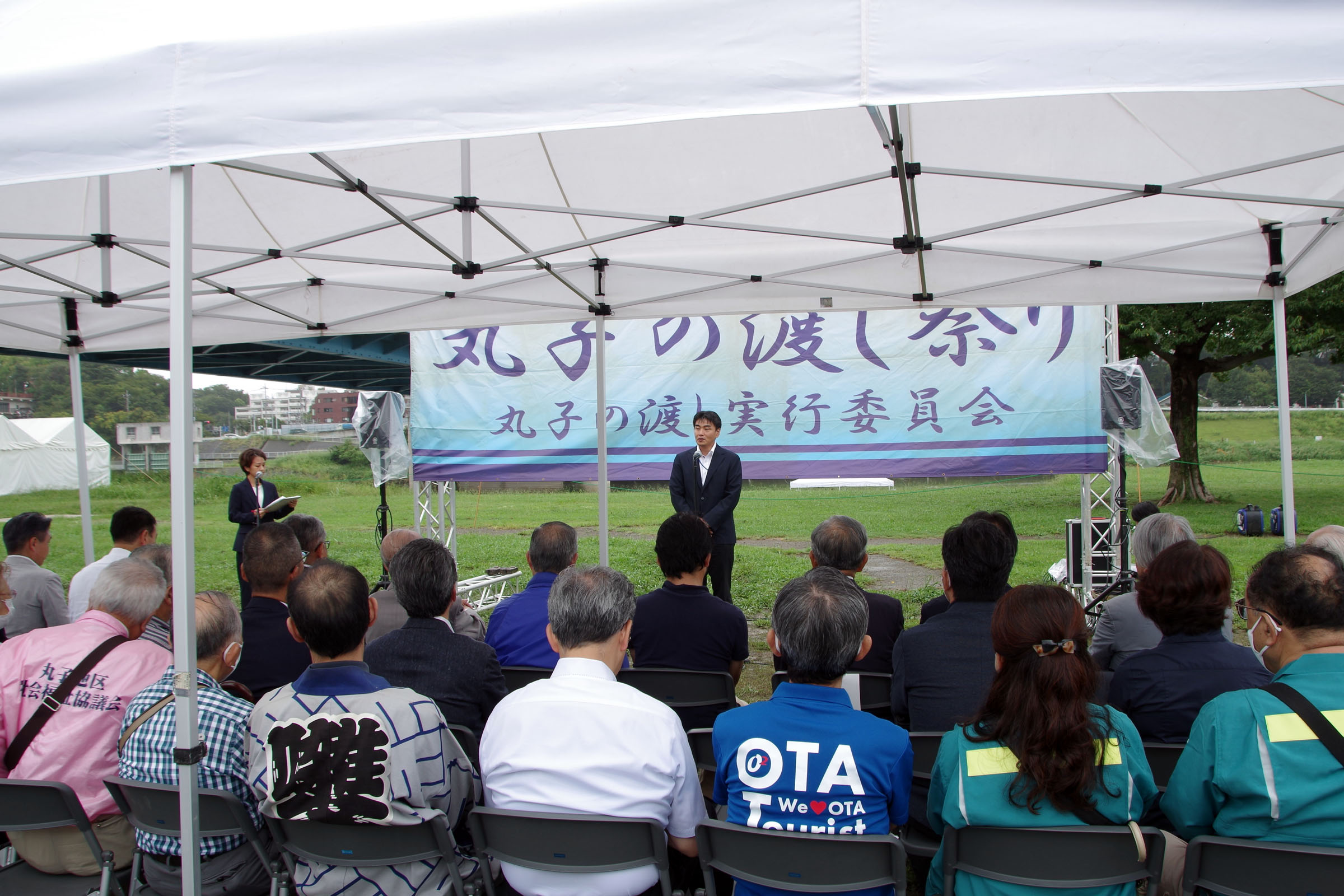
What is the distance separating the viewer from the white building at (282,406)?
62919 mm

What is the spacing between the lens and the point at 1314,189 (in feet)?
10.1

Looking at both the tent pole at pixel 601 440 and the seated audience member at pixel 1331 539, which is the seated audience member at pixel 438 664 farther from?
the seated audience member at pixel 1331 539

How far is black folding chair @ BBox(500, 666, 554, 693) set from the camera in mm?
2520

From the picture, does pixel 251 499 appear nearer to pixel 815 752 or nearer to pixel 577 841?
pixel 577 841

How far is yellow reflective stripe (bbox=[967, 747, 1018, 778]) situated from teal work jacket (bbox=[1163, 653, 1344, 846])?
1.26 ft

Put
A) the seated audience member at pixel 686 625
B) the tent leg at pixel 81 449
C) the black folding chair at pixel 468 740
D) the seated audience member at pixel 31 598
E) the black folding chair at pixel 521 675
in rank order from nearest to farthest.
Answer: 1. the black folding chair at pixel 468 740
2. the black folding chair at pixel 521 675
3. the seated audience member at pixel 686 625
4. the seated audience member at pixel 31 598
5. the tent leg at pixel 81 449

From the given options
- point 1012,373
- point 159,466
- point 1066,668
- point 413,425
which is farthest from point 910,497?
point 159,466

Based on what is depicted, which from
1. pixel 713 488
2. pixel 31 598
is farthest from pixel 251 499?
pixel 713 488

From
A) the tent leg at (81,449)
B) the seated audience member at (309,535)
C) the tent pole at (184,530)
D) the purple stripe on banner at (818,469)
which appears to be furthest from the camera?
the purple stripe on banner at (818,469)

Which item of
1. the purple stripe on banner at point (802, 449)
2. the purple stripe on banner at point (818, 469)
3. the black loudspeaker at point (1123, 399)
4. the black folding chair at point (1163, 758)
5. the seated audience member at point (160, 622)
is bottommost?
the black folding chair at point (1163, 758)

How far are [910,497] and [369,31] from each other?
52.8 feet

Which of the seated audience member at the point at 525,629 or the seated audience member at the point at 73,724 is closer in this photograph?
the seated audience member at the point at 73,724

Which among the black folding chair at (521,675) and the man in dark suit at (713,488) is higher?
the man in dark suit at (713,488)

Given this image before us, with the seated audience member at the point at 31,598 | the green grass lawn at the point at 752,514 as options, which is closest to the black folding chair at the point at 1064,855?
the seated audience member at the point at 31,598
